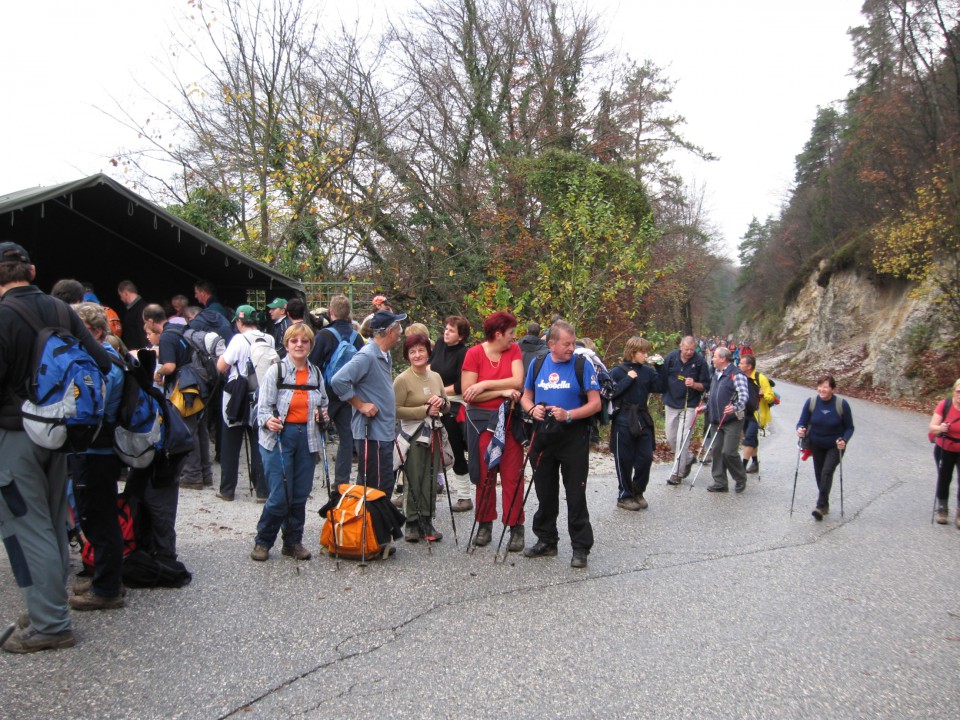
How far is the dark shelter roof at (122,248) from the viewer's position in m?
9.09

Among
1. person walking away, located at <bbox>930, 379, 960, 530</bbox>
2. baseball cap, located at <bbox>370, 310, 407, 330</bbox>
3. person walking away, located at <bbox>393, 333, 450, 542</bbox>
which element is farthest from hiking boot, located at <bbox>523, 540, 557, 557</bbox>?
person walking away, located at <bbox>930, 379, 960, 530</bbox>

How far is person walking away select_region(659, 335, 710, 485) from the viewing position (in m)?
10.1

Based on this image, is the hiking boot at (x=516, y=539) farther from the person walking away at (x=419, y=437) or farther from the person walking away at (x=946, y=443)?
the person walking away at (x=946, y=443)

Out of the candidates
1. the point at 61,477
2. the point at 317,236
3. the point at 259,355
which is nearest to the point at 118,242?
the point at 259,355

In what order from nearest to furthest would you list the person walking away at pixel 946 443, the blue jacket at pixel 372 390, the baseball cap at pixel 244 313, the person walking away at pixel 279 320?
1. the blue jacket at pixel 372 390
2. the baseball cap at pixel 244 313
3. the person walking away at pixel 946 443
4. the person walking away at pixel 279 320

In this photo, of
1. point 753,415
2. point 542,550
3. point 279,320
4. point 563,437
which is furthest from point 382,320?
point 753,415

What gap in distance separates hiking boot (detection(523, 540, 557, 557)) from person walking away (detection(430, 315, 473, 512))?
1547 mm

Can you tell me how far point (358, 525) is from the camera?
5.86 metres

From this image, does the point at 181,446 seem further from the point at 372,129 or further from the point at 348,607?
the point at 372,129

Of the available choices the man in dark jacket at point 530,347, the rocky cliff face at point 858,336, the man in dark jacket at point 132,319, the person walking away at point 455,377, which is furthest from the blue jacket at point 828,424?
the rocky cliff face at point 858,336

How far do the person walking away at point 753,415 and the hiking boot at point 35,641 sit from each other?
8763 mm

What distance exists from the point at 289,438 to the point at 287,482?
34cm

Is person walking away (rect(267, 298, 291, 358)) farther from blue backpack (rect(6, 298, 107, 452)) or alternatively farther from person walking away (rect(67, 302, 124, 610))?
blue backpack (rect(6, 298, 107, 452))

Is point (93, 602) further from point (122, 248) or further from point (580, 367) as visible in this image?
point (122, 248)
